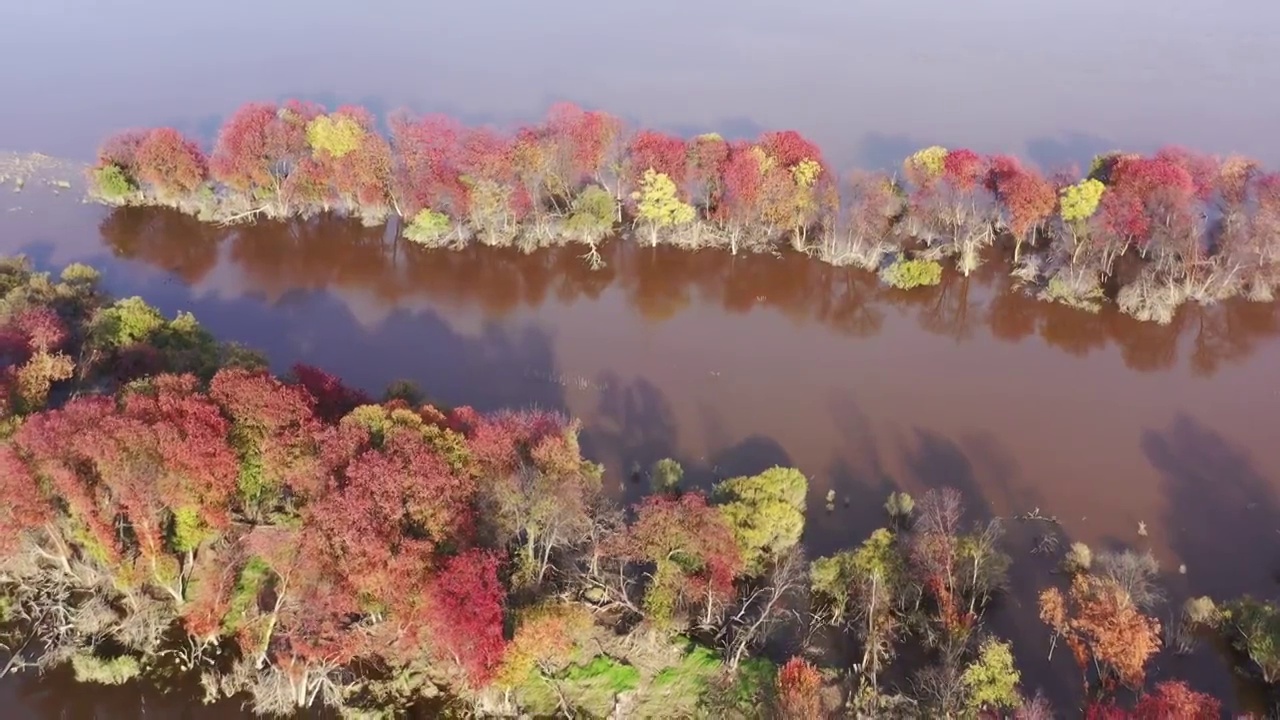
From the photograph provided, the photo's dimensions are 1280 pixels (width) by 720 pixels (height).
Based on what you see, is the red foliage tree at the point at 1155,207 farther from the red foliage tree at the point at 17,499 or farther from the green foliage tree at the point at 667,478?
the red foliage tree at the point at 17,499

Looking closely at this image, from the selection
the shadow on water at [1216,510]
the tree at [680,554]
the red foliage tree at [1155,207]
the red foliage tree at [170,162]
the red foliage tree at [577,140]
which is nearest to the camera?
the tree at [680,554]

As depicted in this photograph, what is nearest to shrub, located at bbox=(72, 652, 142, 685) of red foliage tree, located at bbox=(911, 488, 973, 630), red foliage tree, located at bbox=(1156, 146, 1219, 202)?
red foliage tree, located at bbox=(911, 488, 973, 630)

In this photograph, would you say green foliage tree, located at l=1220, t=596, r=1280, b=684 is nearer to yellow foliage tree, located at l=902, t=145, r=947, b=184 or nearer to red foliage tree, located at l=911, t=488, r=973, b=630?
red foliage tree, located at l=911, t=488, r=973, b=630

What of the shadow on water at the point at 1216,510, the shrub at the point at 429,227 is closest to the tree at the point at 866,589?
the shadow on water at the point at 1216,510

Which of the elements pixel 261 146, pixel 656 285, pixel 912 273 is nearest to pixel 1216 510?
pixel 912 273

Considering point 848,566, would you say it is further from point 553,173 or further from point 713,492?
point 553,173

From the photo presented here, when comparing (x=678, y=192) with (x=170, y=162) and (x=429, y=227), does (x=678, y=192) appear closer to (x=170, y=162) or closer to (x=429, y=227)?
(x=429, y=227)
